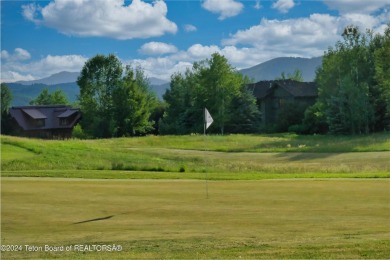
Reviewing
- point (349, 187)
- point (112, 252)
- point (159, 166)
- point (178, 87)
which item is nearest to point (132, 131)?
point (178, 87)

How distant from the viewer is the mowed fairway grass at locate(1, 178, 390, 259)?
11.2 m

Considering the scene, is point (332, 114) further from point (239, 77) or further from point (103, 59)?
point (103, 59)

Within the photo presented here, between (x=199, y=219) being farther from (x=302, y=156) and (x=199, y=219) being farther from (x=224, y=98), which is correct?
(x=224, y=98)

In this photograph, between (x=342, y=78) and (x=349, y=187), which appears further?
(x=342, y=78)

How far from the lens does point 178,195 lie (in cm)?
1928

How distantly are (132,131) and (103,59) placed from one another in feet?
47.4

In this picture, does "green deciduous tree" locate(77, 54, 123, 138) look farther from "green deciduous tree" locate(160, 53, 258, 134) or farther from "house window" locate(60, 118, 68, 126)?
"green deciduous tree" locate(160, 53, 258, 134)

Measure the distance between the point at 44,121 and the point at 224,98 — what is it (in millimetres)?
35581

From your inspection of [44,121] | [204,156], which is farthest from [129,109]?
[204,156]

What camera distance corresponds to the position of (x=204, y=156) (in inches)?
1923

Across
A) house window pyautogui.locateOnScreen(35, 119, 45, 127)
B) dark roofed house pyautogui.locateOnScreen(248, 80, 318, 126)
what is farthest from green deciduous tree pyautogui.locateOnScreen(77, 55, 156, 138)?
dark roofed house pyautogui.locateOnScreen(248, 80, 318, 126)

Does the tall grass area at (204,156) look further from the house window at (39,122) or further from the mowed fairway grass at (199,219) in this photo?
the house window at (39,122)

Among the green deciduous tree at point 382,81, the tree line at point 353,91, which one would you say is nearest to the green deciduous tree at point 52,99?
the tree line at point 353,91

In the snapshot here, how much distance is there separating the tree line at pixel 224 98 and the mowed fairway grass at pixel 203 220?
52678mm
